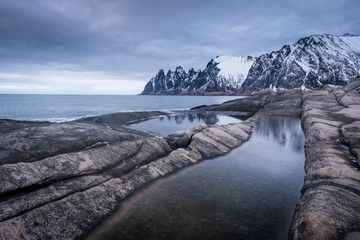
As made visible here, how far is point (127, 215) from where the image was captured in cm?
983

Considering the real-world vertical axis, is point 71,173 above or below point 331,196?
above

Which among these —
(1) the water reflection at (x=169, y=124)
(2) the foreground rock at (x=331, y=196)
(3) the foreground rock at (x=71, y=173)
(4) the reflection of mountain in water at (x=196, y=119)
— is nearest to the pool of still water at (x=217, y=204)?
(3) the foreground rock at (x=71, y=173)

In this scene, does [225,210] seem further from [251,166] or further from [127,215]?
[251,166]

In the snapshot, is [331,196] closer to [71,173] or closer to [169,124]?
[71,173]

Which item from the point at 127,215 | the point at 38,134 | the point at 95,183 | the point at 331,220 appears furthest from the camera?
the point at 38,134

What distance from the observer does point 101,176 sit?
12.3 m

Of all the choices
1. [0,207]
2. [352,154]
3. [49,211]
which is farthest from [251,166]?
[0,207]

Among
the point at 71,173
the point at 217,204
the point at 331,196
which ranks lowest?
the point at 217,204

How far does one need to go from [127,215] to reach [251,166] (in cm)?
1093

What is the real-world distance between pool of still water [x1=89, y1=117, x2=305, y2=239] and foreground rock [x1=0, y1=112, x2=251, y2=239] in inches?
37.6

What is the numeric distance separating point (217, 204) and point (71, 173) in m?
8.38

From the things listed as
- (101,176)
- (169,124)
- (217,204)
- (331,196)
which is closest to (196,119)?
(169,124)

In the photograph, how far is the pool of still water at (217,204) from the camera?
28.7 ft

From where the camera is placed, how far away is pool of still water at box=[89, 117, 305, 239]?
873cm
